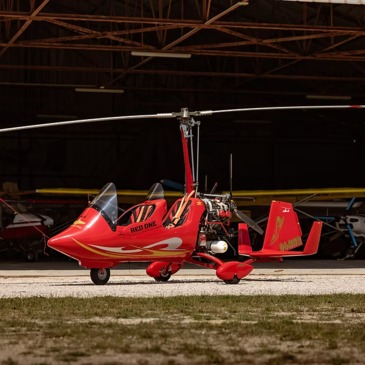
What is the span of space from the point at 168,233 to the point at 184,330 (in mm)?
8815

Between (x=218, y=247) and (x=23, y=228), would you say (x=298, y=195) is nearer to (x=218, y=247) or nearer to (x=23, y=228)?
(x=23, y=228)

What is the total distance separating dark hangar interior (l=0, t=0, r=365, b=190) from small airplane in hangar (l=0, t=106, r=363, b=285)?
13367 millimetres

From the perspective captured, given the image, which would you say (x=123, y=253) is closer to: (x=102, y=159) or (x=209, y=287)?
(x=209, y=287)

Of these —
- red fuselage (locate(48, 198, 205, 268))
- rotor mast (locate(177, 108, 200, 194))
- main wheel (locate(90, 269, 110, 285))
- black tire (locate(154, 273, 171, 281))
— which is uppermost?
rotor mast (locate(177, 108, 200, 194))

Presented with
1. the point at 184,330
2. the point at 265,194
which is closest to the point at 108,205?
the point at 184,330

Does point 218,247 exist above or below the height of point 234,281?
above

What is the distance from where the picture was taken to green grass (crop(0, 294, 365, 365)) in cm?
866

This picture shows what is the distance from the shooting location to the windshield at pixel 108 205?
19.0 meters

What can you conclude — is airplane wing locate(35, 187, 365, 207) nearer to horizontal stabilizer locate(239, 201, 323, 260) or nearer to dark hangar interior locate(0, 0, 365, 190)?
dark hangar interior locate(0, 0, 365, 190)

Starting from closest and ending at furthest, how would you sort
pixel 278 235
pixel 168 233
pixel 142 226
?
pixel 142 226 → pixel 168 233 → pixel 278 235

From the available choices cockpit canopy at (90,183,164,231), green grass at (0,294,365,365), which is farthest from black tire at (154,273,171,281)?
green grass at (0,294,365,365)

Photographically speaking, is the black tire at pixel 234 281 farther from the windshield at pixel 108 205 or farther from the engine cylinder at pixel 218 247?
the windshield at pixel 108 205

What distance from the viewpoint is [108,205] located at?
19.1m

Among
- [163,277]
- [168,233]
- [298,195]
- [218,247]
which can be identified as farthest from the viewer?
[298,195]
